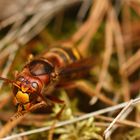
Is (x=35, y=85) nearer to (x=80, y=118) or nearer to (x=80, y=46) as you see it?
(x=80, y=118)

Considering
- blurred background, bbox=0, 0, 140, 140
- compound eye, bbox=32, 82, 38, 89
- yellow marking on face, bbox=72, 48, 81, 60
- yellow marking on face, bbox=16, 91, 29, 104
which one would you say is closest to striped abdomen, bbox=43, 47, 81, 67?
yellow marking on face, bbox=72, 48, 81, 60

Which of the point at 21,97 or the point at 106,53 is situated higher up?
the point at 106,53

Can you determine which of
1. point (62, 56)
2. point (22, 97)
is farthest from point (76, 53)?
point (22, 97)

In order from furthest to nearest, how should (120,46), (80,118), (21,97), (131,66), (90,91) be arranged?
1. (120,46)
2. (131,66)
3. (90,91)
4. (80,118)
5. (21,97)

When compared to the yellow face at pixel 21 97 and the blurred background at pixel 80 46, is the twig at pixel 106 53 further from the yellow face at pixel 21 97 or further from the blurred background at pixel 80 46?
the yellow face at pixel 21 97

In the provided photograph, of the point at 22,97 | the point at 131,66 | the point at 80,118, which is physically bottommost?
the point at 80,118

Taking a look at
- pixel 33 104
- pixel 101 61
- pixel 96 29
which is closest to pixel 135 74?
pixel 101 61

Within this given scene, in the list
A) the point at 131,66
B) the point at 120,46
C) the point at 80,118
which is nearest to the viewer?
the point at 80,118

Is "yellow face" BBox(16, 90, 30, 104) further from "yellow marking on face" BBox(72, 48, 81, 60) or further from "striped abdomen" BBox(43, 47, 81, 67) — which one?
"yellow marking on face" BBox(72, 48, 81, 60)

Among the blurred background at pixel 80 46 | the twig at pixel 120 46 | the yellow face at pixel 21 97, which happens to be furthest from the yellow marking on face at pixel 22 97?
the twig at pixel 120 46
